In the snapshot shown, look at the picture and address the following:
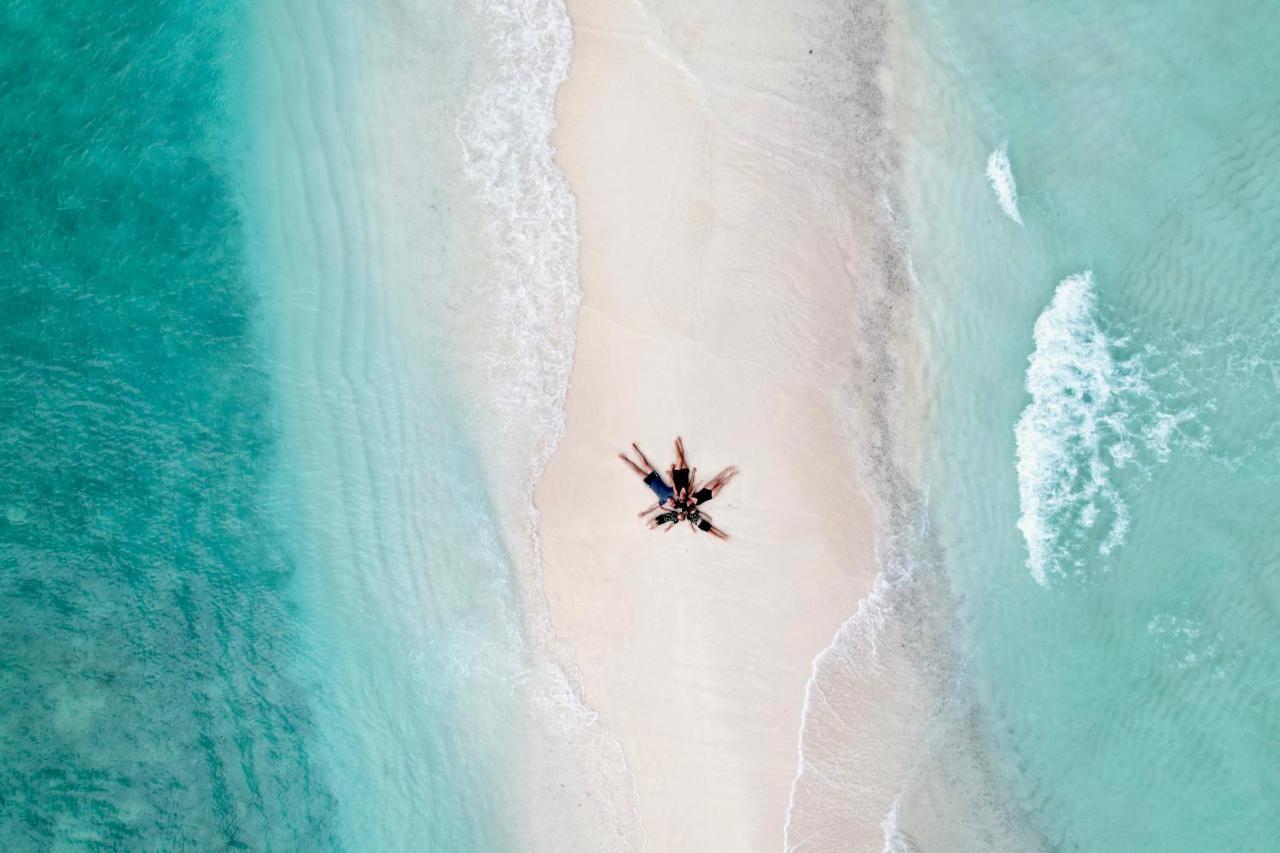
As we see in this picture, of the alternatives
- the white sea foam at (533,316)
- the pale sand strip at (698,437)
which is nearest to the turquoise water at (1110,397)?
the pale sand strip at (698,437)

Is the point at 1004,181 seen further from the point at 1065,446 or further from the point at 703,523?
the point at 703,523

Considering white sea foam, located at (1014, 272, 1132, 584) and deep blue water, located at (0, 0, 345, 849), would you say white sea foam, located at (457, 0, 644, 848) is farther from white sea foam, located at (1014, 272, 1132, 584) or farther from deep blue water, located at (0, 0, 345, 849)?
white sea foam, located at (1014, 272, 1132, 584)

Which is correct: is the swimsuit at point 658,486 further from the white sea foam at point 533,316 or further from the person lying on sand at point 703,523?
the white sea foam at point 533,316

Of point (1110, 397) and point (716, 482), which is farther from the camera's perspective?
point (1110, 397)

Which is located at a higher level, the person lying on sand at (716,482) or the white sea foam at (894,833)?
the person lying on sand at (716,482)

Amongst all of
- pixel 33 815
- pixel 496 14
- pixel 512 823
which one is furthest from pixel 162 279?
pixel 512 823

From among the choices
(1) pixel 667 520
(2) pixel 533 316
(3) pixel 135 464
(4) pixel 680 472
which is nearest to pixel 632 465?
(4) pixel 680 472
